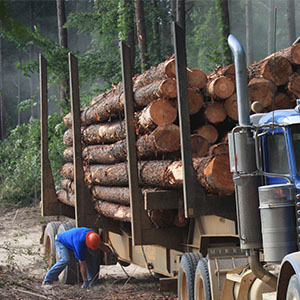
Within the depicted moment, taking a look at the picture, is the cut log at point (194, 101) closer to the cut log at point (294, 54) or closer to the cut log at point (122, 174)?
the cut log at point (122, 174)

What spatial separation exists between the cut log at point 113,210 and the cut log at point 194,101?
2.07 meters

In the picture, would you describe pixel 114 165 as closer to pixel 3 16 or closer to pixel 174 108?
pixel 174 108

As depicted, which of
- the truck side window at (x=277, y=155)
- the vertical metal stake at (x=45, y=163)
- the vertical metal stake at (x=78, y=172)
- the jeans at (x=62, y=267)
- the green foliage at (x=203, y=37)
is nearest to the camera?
the truck side window at (x=277, y=155)

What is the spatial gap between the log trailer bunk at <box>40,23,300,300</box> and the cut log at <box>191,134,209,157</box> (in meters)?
0.53

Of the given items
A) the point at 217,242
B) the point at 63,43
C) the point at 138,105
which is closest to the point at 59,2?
the point at 63,43

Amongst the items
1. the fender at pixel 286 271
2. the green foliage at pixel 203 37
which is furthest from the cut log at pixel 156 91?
the green foliage at pixel 203 37

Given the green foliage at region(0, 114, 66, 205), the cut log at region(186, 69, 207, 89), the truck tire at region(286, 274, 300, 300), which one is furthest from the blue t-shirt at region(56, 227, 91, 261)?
the green foliage at region(0, 114, 66, 205)

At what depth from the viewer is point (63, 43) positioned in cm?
2497

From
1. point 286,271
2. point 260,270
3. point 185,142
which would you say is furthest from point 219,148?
point 286,271

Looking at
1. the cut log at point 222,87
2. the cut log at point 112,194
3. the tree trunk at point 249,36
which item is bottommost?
the cut log at point 112,194

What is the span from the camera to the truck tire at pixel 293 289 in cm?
469

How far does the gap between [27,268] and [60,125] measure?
9.96 m

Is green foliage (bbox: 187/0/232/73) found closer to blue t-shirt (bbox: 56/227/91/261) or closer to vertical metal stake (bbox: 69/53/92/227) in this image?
vertical metal stake (bbox: 69/53/92/227)

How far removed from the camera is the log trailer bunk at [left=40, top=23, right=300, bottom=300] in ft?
17.3
